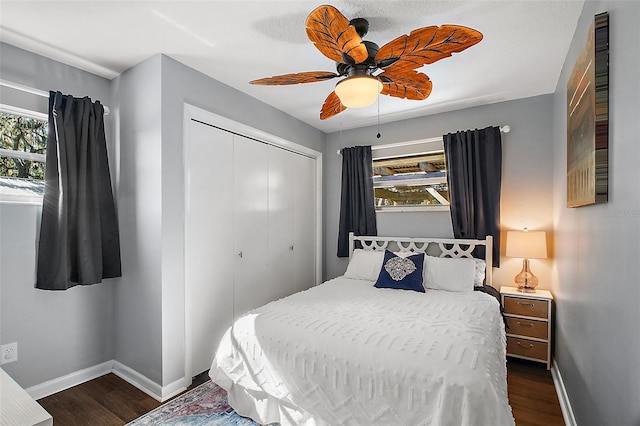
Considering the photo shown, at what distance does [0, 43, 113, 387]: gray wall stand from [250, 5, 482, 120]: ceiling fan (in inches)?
68.8

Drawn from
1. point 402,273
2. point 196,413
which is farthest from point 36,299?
point 402,273

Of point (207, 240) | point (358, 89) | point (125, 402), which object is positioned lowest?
point (125, 402)

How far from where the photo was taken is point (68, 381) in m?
2.53

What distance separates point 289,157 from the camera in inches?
150

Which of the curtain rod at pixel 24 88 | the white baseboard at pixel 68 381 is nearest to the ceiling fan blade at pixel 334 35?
the curtain rod at pixel 24 88

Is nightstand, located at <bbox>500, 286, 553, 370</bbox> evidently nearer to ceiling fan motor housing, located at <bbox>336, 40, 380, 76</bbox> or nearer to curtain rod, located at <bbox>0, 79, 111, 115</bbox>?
ceiling fan motor housing, located at <bbox>336, 40, 380, 76</bbox>

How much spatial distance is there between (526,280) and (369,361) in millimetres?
2208

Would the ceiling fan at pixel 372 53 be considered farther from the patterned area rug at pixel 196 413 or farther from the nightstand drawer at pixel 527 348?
the nightstand drawer at pixel 527 348

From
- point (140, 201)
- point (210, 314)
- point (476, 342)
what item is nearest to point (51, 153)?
point (140, 201)

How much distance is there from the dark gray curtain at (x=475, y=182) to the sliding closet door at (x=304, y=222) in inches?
65.2

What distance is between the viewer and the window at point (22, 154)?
2264mm

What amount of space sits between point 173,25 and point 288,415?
2489 mm

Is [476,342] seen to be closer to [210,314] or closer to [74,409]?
[210,314]

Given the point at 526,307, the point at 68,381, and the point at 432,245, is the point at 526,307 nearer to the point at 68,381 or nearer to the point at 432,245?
the point at 432,245
